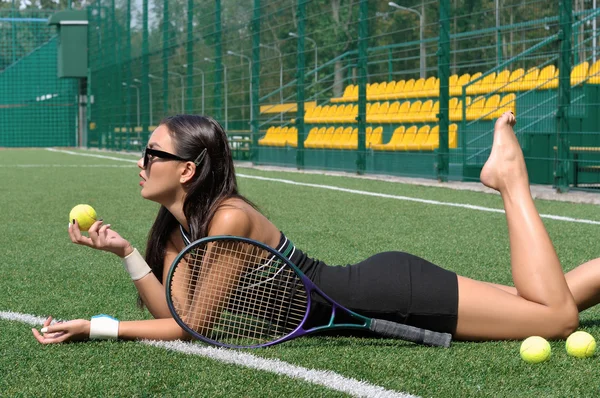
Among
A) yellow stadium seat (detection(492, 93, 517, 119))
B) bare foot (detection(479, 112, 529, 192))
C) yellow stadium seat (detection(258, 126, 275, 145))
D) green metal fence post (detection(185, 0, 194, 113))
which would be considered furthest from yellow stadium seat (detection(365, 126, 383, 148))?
bare foot (detection(479, 112, 529, 192))

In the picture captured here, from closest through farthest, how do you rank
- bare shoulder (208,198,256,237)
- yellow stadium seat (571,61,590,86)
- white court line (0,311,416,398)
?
white court line (0,311,416,398) < bare shoulder (208,198,256,237) < yellow stadium seat (571,61,590,86)

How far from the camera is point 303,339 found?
3.73 metres

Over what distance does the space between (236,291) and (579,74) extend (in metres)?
10.3

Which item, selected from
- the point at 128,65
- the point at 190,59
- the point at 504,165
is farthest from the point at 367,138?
the point at 128,65

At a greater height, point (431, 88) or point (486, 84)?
point (431, 88)

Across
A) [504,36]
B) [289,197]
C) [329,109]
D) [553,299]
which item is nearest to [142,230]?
[289,197]

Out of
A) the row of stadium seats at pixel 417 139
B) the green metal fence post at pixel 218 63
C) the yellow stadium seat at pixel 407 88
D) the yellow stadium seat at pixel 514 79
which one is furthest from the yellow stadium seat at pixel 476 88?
the green metal fence post at pixel 218 63

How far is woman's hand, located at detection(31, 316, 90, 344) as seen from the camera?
353 cm

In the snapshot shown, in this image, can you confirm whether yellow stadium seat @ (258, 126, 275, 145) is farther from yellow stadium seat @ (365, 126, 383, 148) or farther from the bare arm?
the bare arm

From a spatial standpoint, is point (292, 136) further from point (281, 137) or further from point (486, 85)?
point (486, 85)

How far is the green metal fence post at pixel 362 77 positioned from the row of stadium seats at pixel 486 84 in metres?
1.34

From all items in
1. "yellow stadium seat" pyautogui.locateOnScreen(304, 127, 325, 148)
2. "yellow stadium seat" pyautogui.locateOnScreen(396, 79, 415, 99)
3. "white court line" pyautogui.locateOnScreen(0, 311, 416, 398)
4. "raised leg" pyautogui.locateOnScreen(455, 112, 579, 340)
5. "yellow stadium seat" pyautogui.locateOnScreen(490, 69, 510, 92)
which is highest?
"yellow stadium seat" pyautogui.locateOnScreen(396, 79, 415, 99)

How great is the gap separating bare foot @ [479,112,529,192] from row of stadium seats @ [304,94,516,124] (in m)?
9.97

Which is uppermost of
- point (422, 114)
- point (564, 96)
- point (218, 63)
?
point (218, 63)
